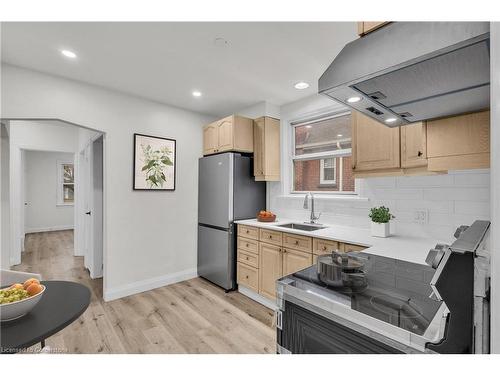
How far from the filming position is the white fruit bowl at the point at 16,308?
109 cm

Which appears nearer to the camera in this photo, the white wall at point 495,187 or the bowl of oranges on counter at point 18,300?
the white wall at point 495,187

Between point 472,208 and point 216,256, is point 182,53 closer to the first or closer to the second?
point 216,256

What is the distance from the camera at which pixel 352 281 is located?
103 centimetres

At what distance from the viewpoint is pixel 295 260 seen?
2420 mm

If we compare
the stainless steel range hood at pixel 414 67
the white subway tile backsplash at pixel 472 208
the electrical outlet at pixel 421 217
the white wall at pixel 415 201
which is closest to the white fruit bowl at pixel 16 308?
the stainless steel range hood at pixel 414 67

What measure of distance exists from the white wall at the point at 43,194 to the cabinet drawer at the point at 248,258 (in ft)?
23.9

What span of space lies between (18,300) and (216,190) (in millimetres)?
2278

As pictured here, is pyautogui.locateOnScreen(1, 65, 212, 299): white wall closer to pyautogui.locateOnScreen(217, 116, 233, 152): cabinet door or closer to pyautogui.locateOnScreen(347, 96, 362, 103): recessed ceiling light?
pyautogui.locateOnScreen(217, 116, 233, 152): cabinet door

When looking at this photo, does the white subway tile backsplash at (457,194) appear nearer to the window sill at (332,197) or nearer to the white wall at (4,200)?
the window sill at (332,197)

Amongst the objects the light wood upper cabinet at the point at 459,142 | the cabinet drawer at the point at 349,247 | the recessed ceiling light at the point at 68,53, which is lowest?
the cabinet drawer at the point at 349,247

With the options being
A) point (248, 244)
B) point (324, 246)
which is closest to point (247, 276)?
point (248, 244)

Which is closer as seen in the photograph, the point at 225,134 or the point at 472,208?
the point at 472,208

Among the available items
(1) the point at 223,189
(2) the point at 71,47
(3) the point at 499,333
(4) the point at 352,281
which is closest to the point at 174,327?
(1) the point at 223,189

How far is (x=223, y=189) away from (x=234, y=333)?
1623mm
